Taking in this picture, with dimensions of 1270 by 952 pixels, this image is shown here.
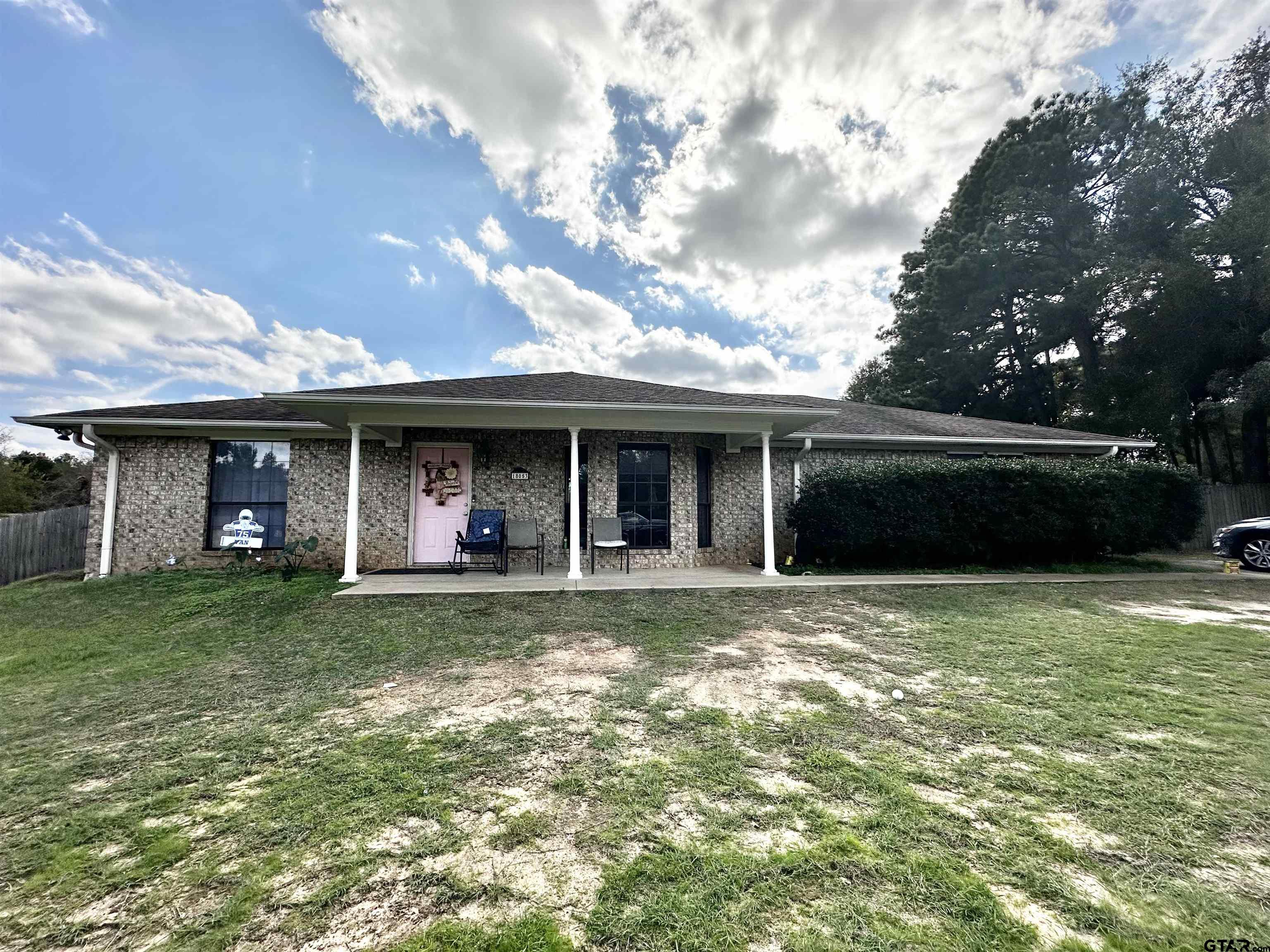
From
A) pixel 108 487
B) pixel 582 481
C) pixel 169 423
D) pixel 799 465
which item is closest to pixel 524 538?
pixel 582 481

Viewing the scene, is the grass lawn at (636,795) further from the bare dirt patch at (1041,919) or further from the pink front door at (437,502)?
the pink front door at (437,502)

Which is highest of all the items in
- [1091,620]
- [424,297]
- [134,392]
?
[424,297]

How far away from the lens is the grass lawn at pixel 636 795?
1328mm

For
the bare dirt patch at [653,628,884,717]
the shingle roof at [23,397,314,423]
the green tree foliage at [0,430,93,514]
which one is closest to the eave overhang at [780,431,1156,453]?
the bare dirt patch at [653,628,884,717]

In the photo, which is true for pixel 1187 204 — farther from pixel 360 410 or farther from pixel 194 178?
pixel 194 178

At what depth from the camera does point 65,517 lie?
914 centimetres

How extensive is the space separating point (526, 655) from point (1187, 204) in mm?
22550

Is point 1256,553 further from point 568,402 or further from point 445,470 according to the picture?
point 445,470

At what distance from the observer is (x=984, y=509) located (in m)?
8.18

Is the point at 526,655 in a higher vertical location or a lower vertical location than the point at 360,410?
lower

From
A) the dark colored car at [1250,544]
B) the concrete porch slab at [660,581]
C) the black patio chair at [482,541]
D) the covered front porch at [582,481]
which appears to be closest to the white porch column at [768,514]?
the covered front porch at [582,481]

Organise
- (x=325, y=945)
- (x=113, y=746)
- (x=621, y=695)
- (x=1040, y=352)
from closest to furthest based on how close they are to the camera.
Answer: (x=325, y=945) < (x=113, y=746) < (x=621, y=695) < (x=1040, y=352)

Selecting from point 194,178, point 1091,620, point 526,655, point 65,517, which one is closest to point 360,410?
point 526,655

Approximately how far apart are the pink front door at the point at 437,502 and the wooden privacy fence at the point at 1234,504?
17.4 meters
